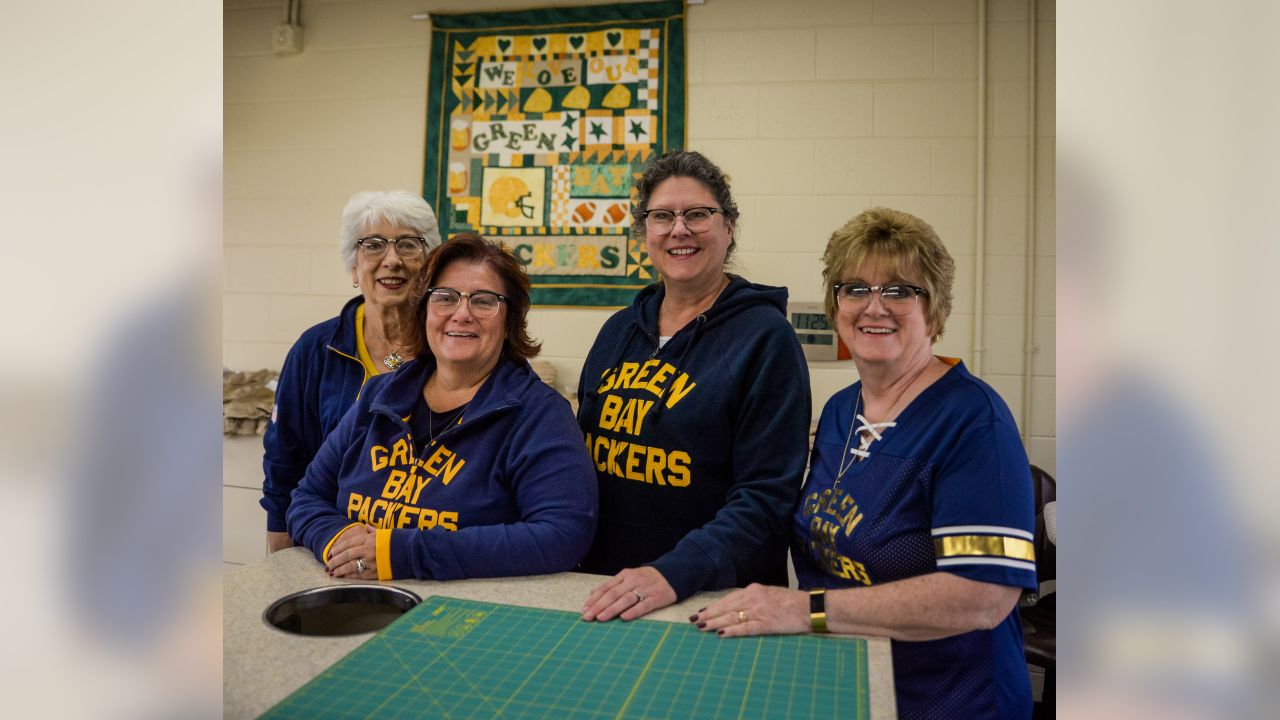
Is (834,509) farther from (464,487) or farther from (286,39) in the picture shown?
(286,39)

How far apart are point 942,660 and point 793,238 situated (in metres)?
2.45

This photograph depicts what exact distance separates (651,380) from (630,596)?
56 cm

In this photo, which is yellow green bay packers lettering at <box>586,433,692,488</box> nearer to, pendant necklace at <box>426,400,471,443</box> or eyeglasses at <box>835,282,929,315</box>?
pendant necklace at <box>426,400,471,443</box>

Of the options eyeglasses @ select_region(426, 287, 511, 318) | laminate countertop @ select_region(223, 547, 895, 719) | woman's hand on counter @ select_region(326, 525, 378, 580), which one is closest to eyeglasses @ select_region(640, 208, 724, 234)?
eyeglasses @ select_region(426, 287, 511, 318)

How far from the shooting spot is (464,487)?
4.91 ft

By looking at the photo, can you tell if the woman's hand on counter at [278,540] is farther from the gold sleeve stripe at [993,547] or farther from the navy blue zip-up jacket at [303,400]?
the gold sleeve stripe at [993,547]

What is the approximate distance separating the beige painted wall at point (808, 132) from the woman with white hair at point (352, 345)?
157 cm

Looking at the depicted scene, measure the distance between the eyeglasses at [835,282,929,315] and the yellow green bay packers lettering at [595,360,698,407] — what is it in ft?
1.18

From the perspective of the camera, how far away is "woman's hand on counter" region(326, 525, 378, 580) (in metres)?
1.39

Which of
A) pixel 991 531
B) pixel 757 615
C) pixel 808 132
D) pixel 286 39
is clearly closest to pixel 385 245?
pixel 757 615

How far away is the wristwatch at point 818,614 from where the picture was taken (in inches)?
47.2

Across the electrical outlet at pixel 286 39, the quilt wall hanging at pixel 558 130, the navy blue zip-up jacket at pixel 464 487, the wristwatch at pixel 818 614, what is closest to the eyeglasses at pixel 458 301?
the navy blue zip-up jacket at pixel 464 487
